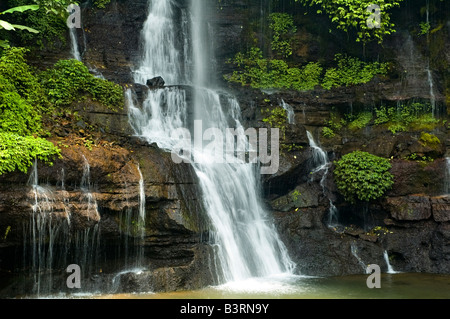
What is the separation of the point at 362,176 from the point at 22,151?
8.66 m

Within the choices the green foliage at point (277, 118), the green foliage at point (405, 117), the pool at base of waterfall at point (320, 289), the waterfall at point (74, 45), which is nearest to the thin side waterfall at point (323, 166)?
the green foliage at point (277, 118)

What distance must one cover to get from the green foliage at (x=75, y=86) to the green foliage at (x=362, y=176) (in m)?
6.68

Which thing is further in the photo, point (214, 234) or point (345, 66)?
point (345, 66)

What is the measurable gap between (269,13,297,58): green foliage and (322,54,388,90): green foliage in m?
2.03

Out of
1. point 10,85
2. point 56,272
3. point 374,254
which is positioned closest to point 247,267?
point 374,254

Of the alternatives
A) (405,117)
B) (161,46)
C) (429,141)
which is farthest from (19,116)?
(405,117)

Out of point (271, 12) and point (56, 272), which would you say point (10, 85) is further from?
Answer: point (271, 12)

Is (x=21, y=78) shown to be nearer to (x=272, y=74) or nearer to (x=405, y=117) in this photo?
(x=272, y=74)

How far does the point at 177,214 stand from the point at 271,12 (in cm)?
1190

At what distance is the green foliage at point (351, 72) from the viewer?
15.9 metres

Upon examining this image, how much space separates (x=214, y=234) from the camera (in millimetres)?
9859

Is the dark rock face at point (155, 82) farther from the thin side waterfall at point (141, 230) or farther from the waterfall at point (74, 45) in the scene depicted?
the thin side waterfall at point (141, 230)

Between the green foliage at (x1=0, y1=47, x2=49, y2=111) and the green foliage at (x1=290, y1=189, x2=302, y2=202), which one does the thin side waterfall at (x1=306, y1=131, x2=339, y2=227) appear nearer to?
the green foliage at (x1=290, y1=189, x2=302, y2=202)

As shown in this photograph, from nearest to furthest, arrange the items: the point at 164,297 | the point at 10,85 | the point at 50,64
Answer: the point at 164,297 → the point at 10,85 → the point at 50,64
